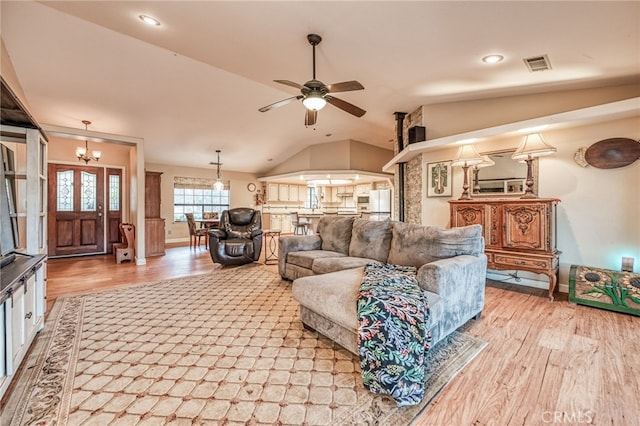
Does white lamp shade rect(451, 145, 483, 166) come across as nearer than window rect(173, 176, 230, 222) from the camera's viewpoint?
Yes

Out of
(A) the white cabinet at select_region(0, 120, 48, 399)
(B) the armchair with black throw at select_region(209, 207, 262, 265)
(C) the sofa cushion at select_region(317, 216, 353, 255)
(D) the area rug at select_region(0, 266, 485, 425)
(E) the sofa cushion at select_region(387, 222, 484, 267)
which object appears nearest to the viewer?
(D) the area rug at select_region(0, 266, 485, 425)

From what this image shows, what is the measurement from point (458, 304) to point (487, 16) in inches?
94.4

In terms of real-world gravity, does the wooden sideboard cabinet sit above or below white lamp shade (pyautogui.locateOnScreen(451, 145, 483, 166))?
below

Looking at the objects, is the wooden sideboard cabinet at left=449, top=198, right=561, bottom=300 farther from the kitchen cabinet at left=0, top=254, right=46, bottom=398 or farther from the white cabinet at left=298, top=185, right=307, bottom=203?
the white cabinet at left=298, top=185, right=307, bottom=203

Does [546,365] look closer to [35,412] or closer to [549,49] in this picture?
[549,49]

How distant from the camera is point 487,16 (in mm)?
2271

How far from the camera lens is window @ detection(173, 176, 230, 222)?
8.77 metres

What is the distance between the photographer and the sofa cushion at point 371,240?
3.19 metres

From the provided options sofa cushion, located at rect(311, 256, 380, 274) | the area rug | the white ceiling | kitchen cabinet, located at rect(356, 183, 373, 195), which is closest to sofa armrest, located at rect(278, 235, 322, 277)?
sofa cushion, located at rect(311, 256, 380, 274)

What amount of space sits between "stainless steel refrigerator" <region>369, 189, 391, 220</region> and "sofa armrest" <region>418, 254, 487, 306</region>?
7.07 meters

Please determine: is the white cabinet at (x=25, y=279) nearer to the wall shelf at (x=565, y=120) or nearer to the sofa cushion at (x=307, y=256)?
the sofa cushion at (x=307, y=256)

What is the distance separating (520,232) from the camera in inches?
132

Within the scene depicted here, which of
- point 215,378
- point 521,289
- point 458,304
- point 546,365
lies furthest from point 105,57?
point 521,289

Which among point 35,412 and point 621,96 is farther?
point 621,96
